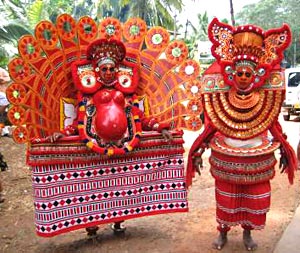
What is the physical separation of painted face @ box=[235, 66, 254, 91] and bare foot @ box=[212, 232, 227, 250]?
4.66ft

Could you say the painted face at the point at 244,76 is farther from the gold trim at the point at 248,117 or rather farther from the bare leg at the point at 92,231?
the bare leg at the point at 92,231

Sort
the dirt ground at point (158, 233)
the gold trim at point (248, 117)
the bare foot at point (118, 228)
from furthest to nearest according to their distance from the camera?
1. the bare foot at point (118, 228)
2. the dirt ground at point (158, 233)
3. the gold trim at point (248, 117)

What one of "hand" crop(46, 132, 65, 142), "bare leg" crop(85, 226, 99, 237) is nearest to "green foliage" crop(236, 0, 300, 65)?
"bare leg" crop(85, 226, 99, 237)

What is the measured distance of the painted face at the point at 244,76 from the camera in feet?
10.8

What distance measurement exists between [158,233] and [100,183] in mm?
990

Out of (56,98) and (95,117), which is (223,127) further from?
(56,98)

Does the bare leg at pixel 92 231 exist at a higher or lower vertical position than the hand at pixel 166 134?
lower

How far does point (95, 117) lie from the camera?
3.43 metres

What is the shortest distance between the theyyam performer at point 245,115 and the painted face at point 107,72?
0.82 meters

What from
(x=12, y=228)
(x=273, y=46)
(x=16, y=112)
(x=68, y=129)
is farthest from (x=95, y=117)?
(x=12, y=228)

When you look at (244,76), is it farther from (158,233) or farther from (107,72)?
(158,233)

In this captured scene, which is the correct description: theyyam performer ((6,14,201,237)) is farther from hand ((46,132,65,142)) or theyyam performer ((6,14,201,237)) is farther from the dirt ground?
the dirt ground

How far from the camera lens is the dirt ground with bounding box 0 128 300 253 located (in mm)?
3797

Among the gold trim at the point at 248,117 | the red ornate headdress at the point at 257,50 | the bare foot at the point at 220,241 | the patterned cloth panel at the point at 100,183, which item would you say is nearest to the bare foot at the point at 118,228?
the patterned cloth panel at the point at 100,183
